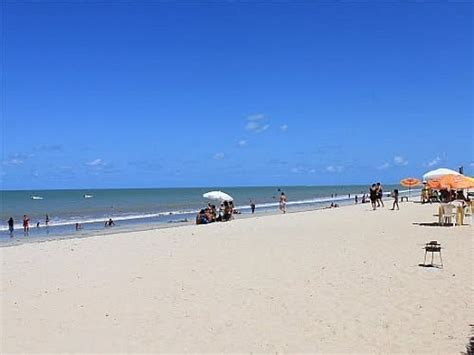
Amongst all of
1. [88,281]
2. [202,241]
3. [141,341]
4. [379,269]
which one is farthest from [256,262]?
[141,341]

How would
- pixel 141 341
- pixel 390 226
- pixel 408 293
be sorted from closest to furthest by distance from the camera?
pixel 141 341, pixel 408 293, pixel 390 226

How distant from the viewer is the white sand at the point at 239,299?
6184 millimetres

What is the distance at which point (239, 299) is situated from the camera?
8125mm

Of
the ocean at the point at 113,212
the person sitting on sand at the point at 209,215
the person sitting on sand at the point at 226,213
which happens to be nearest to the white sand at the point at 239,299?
the person sitting on sand at the point at 209,215

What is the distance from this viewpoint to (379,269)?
1041 centimetres

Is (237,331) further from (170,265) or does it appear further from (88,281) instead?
(170,265)

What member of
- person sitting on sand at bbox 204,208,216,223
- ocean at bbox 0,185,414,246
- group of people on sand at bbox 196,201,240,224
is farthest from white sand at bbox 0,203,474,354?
ocean at bbox 0,185,414,246

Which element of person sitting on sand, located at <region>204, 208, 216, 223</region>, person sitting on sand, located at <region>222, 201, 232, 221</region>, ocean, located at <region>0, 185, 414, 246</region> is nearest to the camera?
person sitting on sand, located at <region>204, 208, 216, 223</region>

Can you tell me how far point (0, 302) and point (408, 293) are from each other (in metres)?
6.40

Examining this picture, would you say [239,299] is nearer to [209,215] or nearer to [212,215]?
[209,215]

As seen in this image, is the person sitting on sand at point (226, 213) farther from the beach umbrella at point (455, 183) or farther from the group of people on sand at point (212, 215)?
the beach umbrella at point (455, 183)

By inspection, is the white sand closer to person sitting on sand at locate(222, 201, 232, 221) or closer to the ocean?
the ocean

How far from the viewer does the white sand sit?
618 cm

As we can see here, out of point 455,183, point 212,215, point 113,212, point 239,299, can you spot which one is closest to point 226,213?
point 212,215
